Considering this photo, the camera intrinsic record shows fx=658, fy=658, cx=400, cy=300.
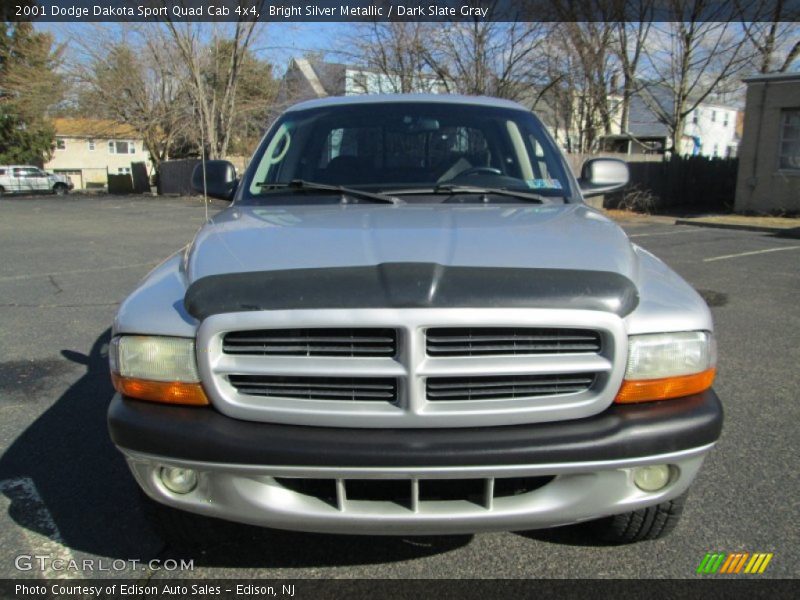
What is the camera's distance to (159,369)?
6.74ft

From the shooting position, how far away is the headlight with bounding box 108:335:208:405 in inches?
80.3

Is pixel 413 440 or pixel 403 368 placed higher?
pixel 403 368

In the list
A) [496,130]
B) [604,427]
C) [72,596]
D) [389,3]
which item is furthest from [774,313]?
[389,3]

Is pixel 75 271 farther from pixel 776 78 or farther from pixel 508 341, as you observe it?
pixel 776 78

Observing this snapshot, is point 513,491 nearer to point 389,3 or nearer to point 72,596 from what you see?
point 72,596

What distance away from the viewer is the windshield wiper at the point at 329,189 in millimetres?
3104

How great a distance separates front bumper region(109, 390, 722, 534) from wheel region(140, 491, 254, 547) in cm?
29

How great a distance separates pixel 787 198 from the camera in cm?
1741

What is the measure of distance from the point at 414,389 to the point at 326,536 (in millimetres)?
1007

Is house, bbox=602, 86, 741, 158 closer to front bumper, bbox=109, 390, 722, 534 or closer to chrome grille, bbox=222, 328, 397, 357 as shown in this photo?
front bumper, bbox=109, 390, 722, 534

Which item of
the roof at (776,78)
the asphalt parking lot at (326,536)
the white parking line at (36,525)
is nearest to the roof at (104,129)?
the roof at (776,78)

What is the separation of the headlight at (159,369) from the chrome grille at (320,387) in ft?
0.44

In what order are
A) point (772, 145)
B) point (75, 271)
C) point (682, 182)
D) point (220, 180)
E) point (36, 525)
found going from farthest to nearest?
point (682, 182) → point (772, 145) → point (75, 271) → point (220, 180) → point (36, 525)

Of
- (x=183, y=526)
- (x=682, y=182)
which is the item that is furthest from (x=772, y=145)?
(x=183, y=526)
